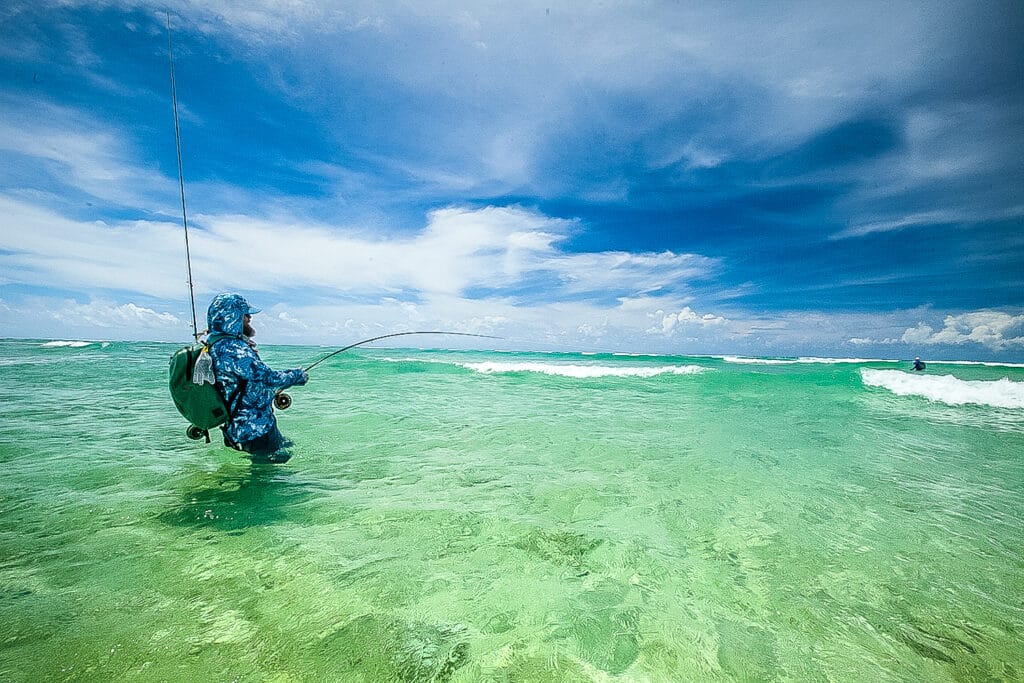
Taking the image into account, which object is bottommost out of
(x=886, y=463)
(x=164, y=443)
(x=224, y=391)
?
(x=886, y=463)

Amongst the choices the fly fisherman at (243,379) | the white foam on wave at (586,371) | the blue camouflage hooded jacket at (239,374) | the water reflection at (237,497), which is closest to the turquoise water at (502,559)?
the water reflection at (237,497)

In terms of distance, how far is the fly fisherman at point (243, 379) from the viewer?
5.38 metres

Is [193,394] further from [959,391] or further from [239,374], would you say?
[959,391]

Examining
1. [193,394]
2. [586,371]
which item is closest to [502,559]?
[193,394]

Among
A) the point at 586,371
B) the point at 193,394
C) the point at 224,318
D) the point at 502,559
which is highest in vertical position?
the point at 224,318

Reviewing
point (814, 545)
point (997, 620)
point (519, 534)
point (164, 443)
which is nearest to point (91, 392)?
point (164, 443)

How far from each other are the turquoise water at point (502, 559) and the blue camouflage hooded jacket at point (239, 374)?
0.90 m

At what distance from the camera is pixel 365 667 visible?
2475 millimetres

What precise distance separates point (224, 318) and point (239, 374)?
0.77m

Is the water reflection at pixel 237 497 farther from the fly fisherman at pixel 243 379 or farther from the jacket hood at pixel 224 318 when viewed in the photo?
the jacket hood at pixel 224 318

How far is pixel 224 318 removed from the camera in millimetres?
5391

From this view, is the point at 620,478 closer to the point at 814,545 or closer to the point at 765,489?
the point at 765,489

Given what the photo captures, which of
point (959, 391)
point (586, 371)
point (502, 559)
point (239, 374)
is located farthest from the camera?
point (586, 371)

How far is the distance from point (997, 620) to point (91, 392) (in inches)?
777
